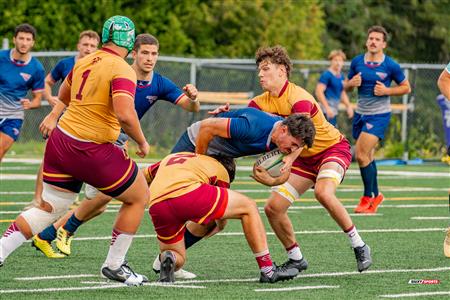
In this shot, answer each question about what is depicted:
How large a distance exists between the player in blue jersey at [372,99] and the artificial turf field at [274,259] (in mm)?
439

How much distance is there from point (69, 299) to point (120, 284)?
810 millimetres

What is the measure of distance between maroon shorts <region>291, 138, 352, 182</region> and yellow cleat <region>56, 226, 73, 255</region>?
193cm

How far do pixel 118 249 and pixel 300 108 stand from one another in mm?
2071

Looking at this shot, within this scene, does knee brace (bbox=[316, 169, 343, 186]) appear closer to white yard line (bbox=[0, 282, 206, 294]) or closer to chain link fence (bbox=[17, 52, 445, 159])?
white yard line (bbox=[0, 282, 206, 294])

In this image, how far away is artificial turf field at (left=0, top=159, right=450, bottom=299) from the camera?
8.80 metres

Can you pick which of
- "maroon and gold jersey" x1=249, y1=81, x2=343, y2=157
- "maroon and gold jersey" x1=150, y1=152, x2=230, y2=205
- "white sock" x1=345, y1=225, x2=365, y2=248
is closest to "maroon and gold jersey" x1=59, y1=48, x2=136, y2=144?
"maroon and gold jersey" x1=150, y1=152, x2=230, y2=205

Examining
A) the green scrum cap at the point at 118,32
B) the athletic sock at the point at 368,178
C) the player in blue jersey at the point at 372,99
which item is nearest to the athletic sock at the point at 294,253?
the green scrum cap at the point at 118,32

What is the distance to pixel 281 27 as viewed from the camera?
33906 millimetres

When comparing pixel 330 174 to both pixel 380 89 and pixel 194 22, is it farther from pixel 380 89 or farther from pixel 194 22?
pixel 194 22

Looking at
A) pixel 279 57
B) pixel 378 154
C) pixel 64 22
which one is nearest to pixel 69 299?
pixel 279 57

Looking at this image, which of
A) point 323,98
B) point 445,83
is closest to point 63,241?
point 445,83

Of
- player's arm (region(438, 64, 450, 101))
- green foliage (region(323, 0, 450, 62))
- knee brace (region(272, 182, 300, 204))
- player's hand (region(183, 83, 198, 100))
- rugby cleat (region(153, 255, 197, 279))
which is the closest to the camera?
rugby cleat (region(153, 255, 197, 279))

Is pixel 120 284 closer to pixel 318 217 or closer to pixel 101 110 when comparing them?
pixel 101 110

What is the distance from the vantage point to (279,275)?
30.8 feet
